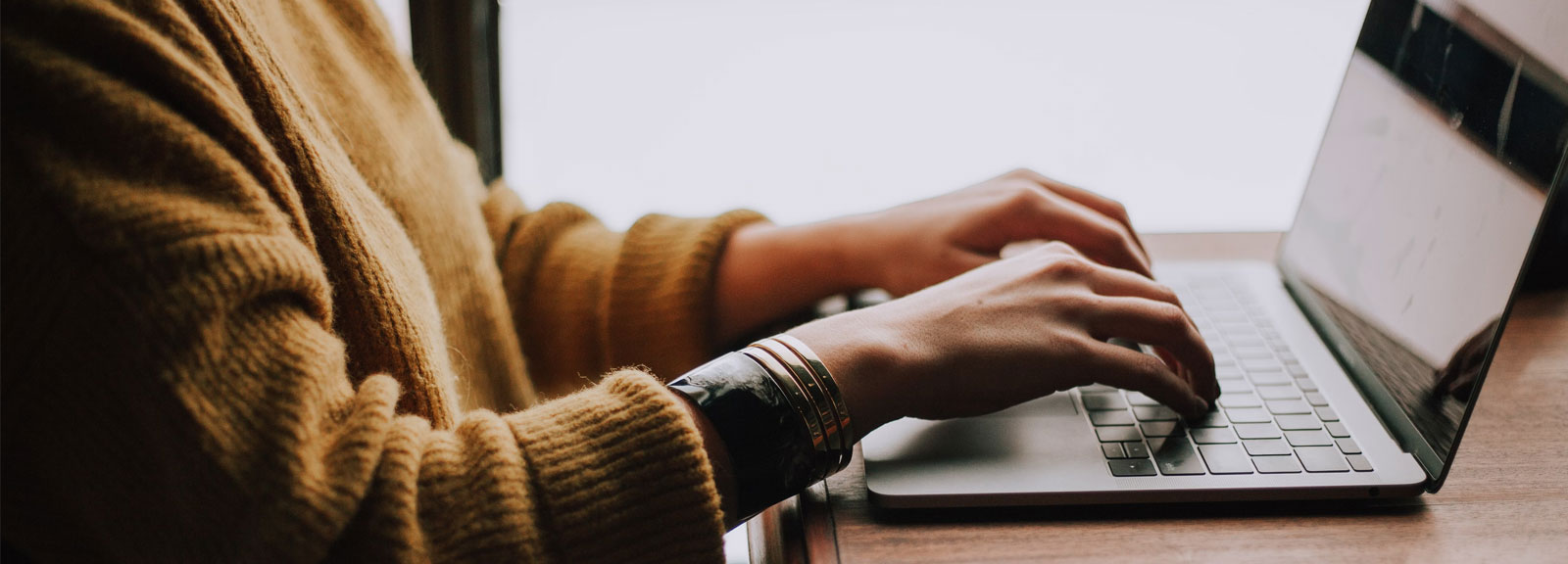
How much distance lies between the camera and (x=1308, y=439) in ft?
1.76

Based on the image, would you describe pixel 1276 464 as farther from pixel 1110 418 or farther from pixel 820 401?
pixel 820 401

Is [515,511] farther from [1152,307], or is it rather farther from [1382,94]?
[1382,94]

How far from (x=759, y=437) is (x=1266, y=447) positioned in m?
0.28

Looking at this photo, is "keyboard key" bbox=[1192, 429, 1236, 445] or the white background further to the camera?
the white background

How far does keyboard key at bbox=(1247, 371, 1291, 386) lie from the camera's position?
0.61 metres

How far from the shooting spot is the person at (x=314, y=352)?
0.38m

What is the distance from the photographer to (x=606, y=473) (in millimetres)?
448

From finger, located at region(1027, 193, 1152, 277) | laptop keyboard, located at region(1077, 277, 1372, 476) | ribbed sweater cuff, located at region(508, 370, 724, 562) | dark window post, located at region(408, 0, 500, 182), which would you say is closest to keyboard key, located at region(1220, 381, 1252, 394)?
laptop keyboard, located at region(1077, 277, 1372, 476)

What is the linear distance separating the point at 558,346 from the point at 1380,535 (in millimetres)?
580

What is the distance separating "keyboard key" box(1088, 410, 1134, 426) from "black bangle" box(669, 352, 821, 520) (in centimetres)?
18

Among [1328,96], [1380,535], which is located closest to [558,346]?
[1380,535]

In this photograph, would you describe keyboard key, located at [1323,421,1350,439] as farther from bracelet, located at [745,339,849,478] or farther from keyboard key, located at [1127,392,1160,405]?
bracelet, located at [745,339,849,478]

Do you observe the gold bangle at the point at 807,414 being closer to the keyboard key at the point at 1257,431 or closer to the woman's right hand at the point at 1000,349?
the woman's right hand at the point at 1000,349

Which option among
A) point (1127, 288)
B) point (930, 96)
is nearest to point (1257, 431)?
point (1127, 288)
